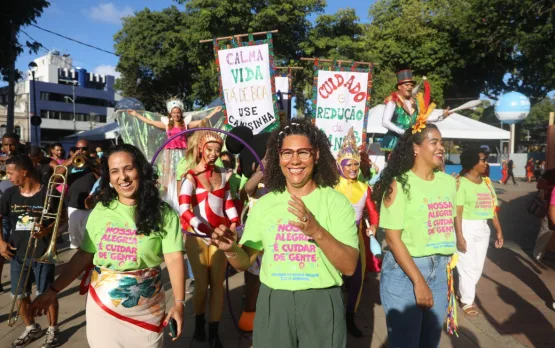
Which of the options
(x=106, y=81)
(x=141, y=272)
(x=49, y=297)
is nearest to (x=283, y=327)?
(x=141, y=272)

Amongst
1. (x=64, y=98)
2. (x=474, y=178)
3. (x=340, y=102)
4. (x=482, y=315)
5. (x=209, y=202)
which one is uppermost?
(x=64, y=98)

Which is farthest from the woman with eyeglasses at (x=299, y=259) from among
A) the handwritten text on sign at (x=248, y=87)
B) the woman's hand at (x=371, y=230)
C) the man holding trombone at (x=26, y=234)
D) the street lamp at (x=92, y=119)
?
the street lamp at (x=92, y=119)

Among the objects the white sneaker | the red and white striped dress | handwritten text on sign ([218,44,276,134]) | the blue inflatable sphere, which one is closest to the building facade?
the blue inflatable sphere

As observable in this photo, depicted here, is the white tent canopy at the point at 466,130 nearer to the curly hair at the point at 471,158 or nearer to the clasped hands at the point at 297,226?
the curly hair at the point at 471,158

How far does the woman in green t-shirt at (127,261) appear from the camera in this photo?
96.6 inches

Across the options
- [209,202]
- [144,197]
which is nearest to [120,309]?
[144,197]

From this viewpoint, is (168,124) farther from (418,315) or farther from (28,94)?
(28,94)

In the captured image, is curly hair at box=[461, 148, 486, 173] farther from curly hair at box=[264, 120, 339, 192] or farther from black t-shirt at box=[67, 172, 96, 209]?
black t-shirt at box=[67, 172, 96, 209]

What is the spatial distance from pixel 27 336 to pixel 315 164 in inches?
140

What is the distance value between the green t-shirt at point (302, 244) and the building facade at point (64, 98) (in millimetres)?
62595

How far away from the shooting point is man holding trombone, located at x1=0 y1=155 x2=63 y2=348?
13.6 feet

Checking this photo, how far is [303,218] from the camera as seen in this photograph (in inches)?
73.5

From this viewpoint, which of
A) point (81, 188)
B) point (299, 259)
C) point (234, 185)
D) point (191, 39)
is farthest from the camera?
point (191, 39)

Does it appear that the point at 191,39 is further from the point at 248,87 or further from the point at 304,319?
the point at 304,319
